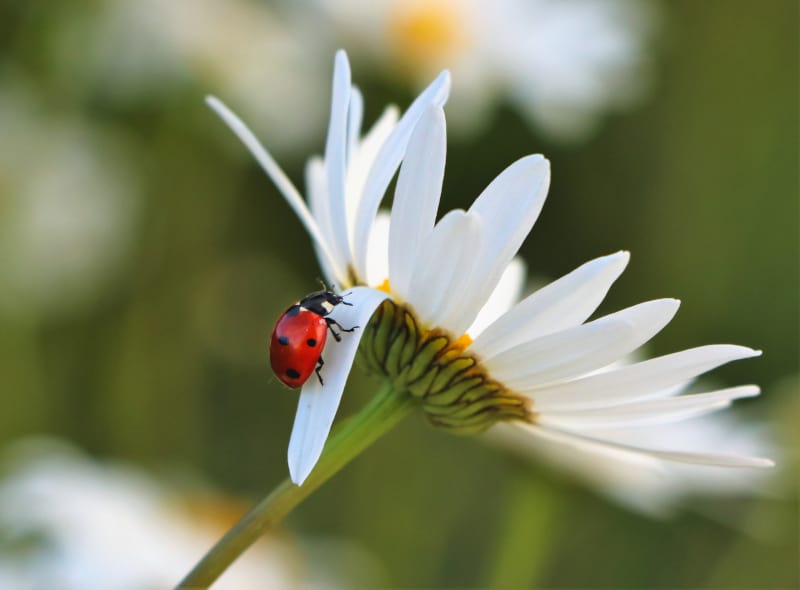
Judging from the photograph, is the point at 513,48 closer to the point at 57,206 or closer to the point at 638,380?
the point at 57,206

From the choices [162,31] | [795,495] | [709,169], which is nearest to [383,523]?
[795,495]

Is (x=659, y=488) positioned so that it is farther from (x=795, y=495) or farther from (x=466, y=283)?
(x=466, y=283)

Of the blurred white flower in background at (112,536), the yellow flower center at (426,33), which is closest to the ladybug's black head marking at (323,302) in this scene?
the blurred white flower in background at (112,536)

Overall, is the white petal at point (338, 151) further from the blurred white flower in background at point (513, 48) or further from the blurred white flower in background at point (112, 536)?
the blurred white flower in background at point (513, 48)

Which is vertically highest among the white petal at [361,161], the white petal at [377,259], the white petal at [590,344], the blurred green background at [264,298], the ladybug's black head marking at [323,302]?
the white petal at [361,161]

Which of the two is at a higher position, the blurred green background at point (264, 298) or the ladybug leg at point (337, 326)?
the ladybug leg at point (337, 326)

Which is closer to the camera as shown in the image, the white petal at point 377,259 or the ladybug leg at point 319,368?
the ladybug leg at point 319,368

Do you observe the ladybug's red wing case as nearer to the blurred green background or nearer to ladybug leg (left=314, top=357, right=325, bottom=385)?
ladybug leg (left=314, top=357, right=325, bottom=385)
